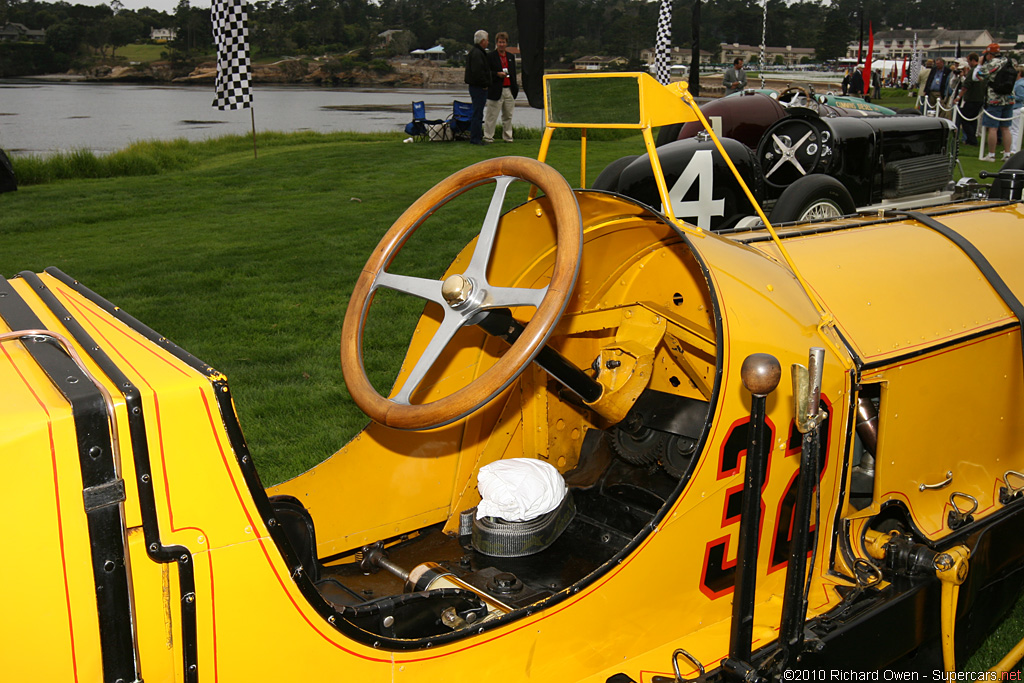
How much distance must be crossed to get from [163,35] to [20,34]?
986 cm

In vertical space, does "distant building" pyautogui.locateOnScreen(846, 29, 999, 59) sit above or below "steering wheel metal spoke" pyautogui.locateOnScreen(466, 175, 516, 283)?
above

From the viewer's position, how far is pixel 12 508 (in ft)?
4.83

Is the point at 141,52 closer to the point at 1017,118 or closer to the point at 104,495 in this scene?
the point at 1017,118

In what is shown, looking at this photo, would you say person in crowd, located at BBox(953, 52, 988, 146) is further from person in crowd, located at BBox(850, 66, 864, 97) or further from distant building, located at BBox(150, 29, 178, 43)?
distant building, located at BBox(150, 29, 178, 43)

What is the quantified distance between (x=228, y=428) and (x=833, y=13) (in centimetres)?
6069

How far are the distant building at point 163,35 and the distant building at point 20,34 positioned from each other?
6.57m

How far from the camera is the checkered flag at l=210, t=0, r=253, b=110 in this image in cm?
1260

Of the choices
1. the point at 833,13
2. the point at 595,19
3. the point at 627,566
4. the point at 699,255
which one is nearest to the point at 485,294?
the point at 699,255

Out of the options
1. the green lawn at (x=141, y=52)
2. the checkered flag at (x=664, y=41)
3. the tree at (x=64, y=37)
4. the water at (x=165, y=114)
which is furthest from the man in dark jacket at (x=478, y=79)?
the green lawn at (x=141, y=52)

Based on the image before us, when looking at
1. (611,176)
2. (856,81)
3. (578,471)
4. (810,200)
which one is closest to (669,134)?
(611,176)

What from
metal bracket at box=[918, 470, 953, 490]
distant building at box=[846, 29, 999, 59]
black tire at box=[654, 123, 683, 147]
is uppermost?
distant building at box=[846, 29, 999, 59]

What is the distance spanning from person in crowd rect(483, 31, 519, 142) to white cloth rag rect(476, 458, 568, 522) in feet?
43.3

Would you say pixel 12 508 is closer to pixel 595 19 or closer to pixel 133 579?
pixel 133 579

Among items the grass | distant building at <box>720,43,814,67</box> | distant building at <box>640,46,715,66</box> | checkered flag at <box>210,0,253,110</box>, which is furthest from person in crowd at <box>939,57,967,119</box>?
distant building at <box>720,43,814,67</box>
